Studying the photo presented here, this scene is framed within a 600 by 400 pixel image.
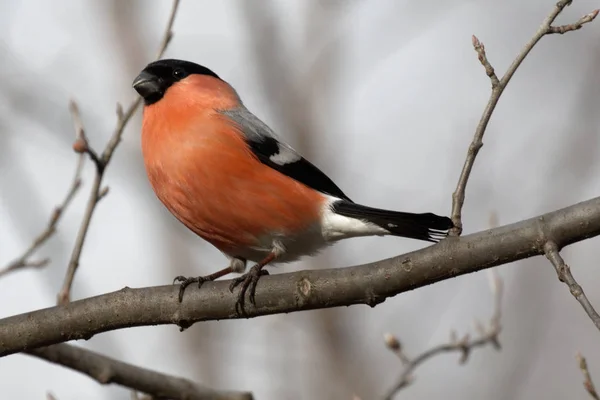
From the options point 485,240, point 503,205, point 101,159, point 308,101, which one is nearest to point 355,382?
point 503,205

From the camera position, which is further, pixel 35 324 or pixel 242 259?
pixel 242 259

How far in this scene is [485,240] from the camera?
2.62 meters

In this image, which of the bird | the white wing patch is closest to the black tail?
the bird

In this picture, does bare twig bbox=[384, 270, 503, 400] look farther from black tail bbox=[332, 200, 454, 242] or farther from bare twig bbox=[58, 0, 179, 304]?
bare twig bbox=[58, 0, 179, 304]

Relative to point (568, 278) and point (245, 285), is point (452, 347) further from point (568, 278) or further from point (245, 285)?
point (568, 278)

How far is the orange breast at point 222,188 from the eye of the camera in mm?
3783

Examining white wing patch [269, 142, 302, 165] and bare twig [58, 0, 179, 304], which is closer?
bare twig [58, 0, 179, 304]

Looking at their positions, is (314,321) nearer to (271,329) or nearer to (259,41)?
(271,329)

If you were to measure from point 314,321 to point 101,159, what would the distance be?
4.72 m

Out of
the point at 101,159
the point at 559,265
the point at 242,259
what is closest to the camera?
the point at 559,265

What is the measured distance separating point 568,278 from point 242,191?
5.84 ft

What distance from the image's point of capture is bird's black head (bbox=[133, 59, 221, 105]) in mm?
4336

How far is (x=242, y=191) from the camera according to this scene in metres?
3.81

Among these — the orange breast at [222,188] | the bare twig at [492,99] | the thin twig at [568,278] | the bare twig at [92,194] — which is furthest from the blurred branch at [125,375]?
the thin twig at [568,278]
